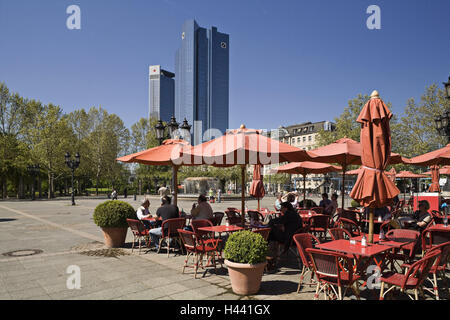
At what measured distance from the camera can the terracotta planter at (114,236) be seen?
8711mm

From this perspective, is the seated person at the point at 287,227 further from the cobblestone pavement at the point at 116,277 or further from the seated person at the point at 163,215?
the seated person at the point at 163,215

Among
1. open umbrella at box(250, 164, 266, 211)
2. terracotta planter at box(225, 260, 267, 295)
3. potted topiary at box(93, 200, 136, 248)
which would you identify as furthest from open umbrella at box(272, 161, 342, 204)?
terracotta planter at box(225, 260, 267, 295)

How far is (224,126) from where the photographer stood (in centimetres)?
14375

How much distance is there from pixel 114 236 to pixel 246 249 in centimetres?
519

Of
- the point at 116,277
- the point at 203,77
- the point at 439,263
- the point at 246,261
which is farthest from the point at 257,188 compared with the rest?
the point at 203,77

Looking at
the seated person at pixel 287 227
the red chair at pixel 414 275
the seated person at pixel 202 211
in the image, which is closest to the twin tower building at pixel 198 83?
the seated person at pixel 202 211

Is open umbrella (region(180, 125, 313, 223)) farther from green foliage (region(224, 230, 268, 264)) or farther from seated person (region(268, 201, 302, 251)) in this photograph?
green foliage (region(224, 230, 268, 264))

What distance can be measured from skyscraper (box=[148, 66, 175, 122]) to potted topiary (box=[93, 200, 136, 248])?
115 metres

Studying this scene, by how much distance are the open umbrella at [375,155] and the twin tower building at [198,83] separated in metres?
124

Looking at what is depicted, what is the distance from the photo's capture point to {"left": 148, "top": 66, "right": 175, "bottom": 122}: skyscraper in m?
123

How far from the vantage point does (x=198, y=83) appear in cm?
14725

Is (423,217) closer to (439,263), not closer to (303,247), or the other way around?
(439,263)
